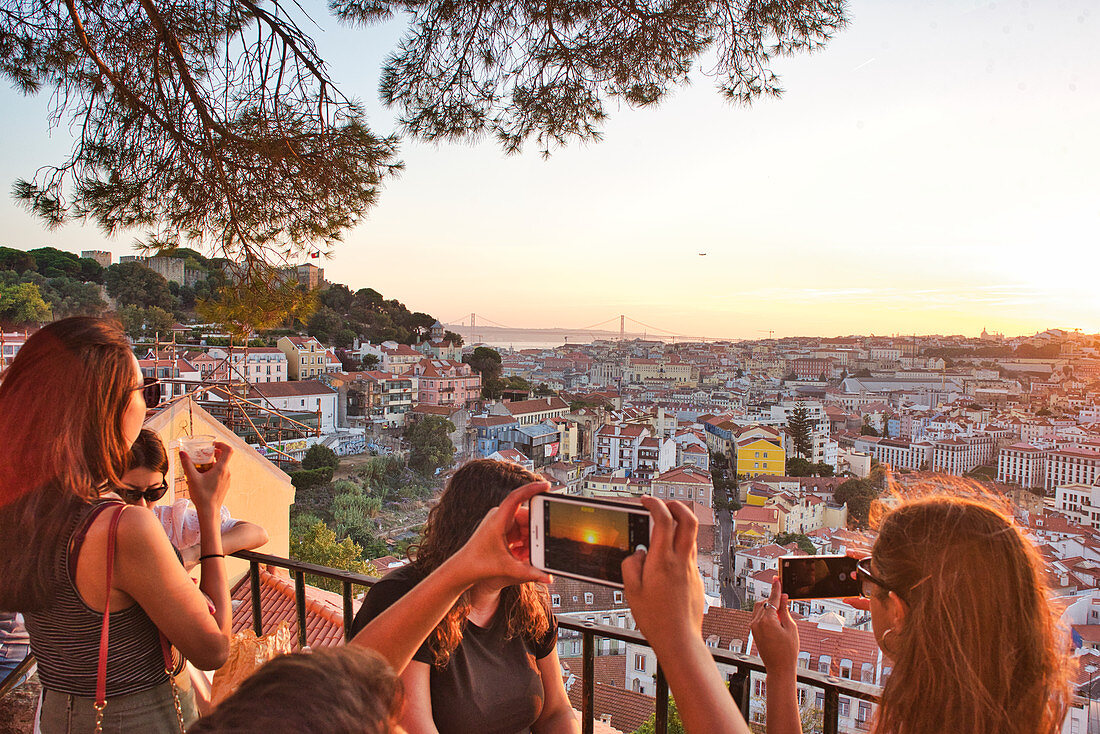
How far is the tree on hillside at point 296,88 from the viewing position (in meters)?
3.31

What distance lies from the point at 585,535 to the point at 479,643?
55 cm

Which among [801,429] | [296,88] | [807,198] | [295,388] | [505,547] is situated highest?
[807,198]

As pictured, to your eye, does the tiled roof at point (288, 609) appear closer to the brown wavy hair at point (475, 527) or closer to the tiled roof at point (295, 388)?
the brown wavy hair at point (475, 527)

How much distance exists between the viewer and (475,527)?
1.08m

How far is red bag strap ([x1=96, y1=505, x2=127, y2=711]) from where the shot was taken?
88 cm

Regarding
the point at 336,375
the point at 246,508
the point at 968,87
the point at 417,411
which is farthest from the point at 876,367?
the point at 246,508

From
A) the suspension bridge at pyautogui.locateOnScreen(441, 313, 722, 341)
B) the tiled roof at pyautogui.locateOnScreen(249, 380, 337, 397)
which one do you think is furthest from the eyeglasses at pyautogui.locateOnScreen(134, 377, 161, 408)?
the suspension bridge at pyautogui.locateOnScreen(441, 313, 722, 341)

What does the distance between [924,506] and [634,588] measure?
1.37 ft

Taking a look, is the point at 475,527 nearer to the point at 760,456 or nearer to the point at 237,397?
the point at 237,397

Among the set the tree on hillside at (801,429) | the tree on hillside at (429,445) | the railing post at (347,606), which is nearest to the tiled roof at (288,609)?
the railing post at (347,606)

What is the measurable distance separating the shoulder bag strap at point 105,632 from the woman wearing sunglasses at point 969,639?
82cm

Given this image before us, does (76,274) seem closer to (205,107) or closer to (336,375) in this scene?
(205,107)

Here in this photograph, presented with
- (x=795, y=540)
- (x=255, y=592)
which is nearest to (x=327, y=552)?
(x=255, y=592)

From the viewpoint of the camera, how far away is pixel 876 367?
4597 cm
